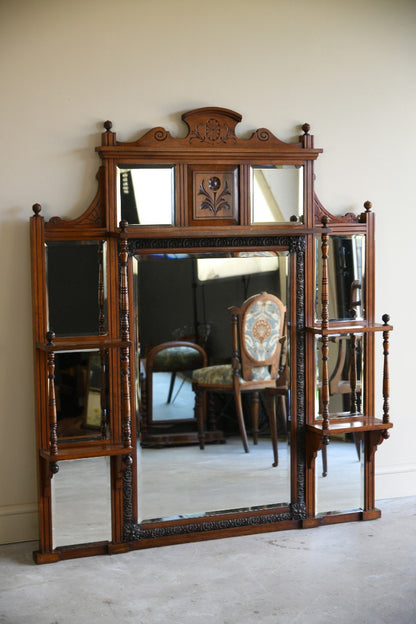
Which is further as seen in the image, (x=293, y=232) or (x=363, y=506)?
(x=363, y=506)

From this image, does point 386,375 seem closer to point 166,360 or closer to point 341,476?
point 341,476

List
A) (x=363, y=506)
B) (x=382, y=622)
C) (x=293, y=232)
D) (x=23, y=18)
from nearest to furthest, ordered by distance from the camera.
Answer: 1. (x=382, y=622)
2. (x=23, y=18)
3. (x=293, y=232)
4. (x=363, y=506)

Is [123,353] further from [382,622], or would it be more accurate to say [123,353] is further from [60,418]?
[382,622]

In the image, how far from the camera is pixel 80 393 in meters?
3.70

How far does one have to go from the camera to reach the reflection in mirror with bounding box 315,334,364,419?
4.07m

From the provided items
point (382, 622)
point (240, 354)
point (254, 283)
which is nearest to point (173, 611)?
point (382, 622)

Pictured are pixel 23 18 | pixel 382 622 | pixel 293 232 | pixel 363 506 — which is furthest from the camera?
pixel 363 506

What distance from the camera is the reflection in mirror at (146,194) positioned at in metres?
3.72

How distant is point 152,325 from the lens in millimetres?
3801

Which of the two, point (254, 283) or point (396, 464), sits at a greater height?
point (254, 283)

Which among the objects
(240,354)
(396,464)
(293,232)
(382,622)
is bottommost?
(382,622)

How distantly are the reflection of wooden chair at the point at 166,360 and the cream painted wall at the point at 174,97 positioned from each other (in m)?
0.56

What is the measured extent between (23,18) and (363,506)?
290cm

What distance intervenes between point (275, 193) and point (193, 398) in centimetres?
107
